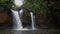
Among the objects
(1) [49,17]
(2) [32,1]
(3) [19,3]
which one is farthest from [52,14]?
(3) [19,3]

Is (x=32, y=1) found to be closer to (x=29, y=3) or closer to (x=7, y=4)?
(x=29, y=3)

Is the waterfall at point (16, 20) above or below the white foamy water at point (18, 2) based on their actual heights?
below

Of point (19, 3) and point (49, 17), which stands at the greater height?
point (19, 3)

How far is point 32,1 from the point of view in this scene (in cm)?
1210

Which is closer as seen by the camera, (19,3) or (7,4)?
(7,4)

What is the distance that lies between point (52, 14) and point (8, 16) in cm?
233

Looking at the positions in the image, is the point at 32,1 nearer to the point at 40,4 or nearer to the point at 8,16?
the point at 40,4

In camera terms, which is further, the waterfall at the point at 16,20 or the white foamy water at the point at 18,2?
the white foamy water at the point at 18,2

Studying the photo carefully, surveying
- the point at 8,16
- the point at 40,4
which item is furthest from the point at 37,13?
the point at 8,16

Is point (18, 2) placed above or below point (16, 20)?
above

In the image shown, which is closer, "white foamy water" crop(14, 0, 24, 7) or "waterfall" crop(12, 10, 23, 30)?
"waterfall" crop(12, 10, 23, 30)

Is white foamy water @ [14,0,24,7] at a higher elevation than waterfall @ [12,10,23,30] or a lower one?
higher

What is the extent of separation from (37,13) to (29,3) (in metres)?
0.83

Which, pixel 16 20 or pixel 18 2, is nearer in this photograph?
pixel 16 20
